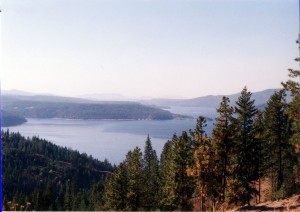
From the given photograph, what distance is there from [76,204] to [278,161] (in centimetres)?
7288

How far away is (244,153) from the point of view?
35375 mm

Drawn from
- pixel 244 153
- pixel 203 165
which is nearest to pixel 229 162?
pixel 244 153

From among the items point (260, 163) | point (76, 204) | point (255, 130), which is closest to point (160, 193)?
point (260, 163)

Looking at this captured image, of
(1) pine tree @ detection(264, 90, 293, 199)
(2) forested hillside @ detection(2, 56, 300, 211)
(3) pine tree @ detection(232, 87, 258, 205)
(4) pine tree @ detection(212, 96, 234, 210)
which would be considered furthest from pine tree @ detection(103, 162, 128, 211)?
(1) pine tree @ detection(264, 90, 293, 199)

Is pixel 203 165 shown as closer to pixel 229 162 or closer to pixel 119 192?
pixel 229 162

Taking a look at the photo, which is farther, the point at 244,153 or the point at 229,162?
the point at 244,153

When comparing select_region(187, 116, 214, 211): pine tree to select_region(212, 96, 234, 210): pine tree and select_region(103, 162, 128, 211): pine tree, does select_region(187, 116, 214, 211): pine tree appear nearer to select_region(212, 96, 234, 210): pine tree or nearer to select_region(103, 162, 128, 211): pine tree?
select_region(212, 96, 234, 210): pine tree

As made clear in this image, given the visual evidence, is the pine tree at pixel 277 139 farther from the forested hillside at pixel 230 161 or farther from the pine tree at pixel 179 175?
the pine tree at pixel 179 175

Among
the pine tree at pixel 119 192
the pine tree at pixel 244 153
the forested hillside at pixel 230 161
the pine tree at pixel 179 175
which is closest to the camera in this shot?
the forested hillside at pixel 230 161

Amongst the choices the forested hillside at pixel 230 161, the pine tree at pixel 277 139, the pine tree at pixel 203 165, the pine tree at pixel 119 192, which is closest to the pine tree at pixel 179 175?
the forested hillside at pixel 230 161

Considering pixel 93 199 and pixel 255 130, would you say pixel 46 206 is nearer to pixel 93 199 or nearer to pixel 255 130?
pixel 93 199

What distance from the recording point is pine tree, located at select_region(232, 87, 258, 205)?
34719 mm

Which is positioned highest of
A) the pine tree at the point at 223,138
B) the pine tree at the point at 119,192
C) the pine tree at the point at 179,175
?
the pine tree at the point at 223,138

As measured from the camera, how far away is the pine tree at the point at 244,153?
3472cm
